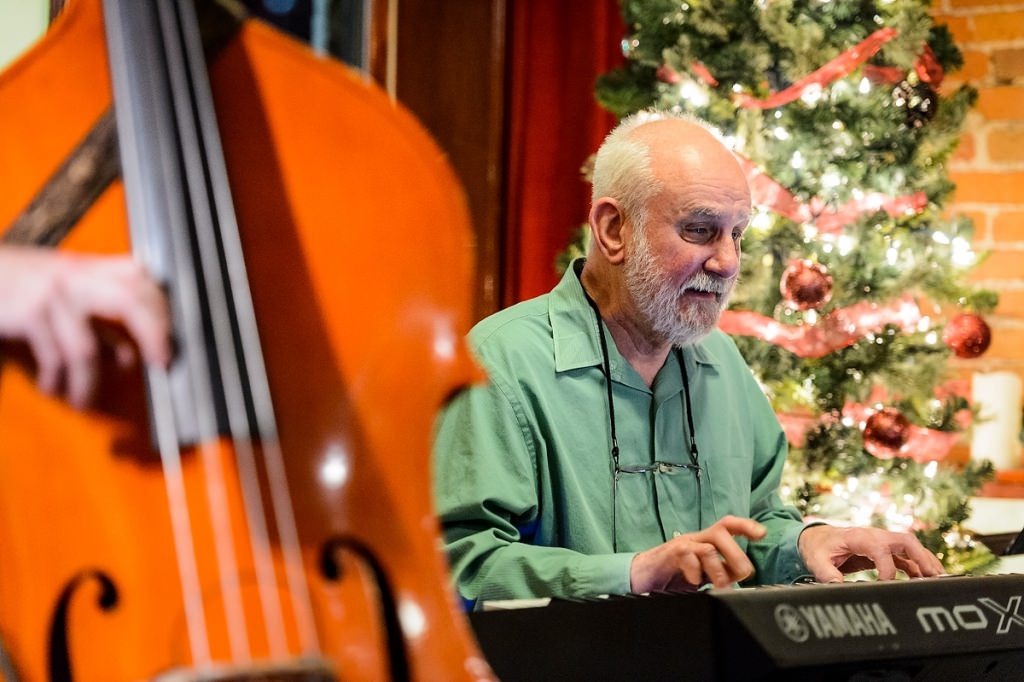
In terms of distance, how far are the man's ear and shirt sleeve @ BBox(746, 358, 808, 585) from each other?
13.9 inches

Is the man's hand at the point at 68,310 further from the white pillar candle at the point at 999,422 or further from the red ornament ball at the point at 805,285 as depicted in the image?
the white pillar candle at the point at 999,422

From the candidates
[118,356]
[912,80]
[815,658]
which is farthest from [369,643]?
[912,80]

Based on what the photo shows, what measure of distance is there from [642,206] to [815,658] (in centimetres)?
98

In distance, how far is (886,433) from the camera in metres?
2.46

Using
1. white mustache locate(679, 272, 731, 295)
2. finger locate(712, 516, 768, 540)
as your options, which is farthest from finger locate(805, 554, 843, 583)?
white mustache locate(679, 272, 731, 295)

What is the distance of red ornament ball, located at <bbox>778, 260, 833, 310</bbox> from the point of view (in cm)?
237

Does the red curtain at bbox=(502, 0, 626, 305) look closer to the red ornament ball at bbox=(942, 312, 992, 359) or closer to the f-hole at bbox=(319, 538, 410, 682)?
the red ornament ball at bbox=(942, 312, 992, 359)

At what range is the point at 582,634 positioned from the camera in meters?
0.86

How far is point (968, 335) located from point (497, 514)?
1533 mm

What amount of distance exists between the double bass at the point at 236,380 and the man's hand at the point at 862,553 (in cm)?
85

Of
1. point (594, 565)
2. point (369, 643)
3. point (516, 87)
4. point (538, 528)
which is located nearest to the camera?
point (369, 643)

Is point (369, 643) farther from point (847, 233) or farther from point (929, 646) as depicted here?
point (847, 233)

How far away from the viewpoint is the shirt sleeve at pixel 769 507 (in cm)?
157

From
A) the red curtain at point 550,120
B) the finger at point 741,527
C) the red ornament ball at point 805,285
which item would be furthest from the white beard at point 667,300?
the red curtain at point 550,120
